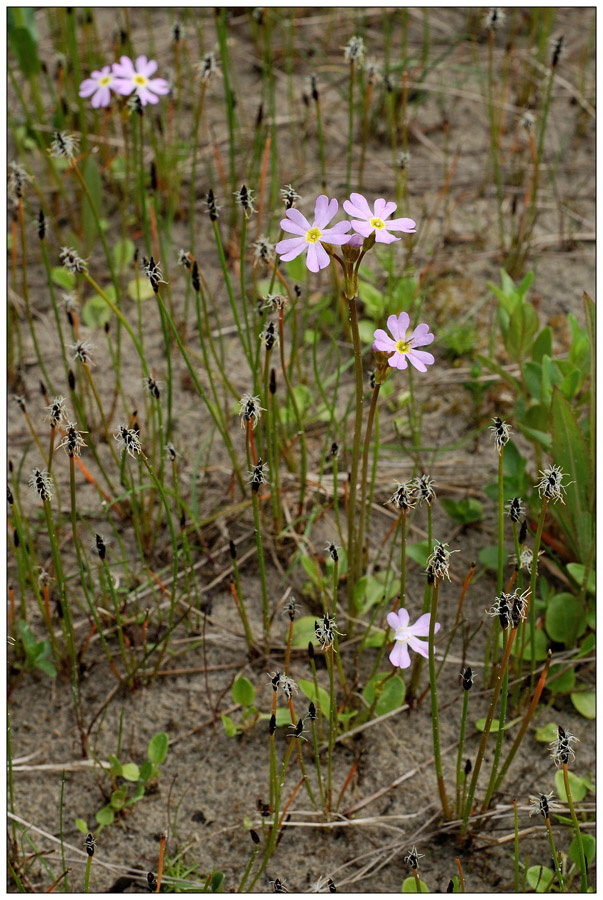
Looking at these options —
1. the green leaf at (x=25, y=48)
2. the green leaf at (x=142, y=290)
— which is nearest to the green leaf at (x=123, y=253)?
the green leaf at (x=142, y=290)

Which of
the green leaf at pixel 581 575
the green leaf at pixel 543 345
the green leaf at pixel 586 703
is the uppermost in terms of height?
the green leaf at pixel 543 345

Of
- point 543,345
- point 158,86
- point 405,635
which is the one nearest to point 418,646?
point 405,635

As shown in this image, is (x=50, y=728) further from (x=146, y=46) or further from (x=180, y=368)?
(x=146, y=46)

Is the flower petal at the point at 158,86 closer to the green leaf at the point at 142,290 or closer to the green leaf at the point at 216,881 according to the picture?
the green leaf at the point at 142,290

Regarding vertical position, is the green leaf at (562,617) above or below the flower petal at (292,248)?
below

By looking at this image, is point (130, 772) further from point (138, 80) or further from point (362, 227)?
point (138, 80)

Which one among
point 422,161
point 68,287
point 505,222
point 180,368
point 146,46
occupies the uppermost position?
point 146,46

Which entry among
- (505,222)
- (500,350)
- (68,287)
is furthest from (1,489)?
(505,222)
